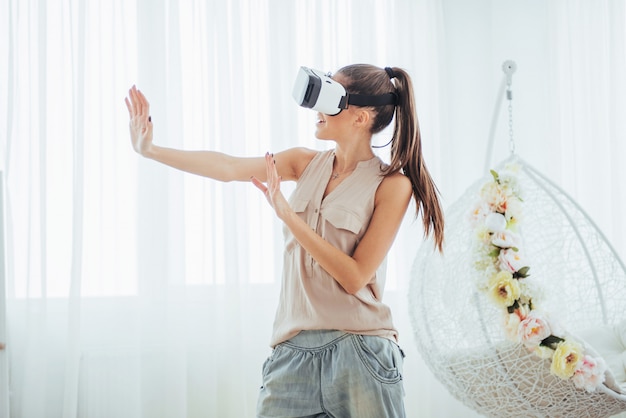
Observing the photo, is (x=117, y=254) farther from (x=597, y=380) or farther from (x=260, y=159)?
(x=597, y=380)

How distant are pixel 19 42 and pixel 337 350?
2.00 metres

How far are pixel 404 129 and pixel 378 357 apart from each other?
1.77ft

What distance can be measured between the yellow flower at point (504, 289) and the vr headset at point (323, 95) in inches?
33.9

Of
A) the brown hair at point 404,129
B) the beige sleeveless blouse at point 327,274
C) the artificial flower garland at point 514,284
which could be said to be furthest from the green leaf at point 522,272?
the beige sleeveless blouse at point 327,274

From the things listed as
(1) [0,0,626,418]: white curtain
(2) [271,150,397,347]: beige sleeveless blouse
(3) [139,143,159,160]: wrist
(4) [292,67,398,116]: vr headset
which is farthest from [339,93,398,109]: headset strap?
(1) [0,0,626,418]: white curtain

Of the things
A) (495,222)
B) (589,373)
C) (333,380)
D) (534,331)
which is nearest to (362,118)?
(333,380)

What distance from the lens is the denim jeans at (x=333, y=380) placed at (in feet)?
5.05

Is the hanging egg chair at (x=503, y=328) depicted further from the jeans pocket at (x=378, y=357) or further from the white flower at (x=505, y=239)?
the jeans pocket at (x=378, y=357)

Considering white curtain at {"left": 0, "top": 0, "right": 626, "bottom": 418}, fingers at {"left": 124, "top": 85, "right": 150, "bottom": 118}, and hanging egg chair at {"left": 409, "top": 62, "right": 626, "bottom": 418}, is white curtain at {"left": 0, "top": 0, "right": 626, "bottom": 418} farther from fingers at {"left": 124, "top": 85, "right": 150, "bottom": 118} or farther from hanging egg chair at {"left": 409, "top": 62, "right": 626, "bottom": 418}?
fingers at {"left": 124, "top": 85, "right": 150, "bottom": 118}

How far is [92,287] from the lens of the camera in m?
2.94

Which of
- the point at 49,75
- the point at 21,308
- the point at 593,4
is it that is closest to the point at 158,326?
the point at 21,308

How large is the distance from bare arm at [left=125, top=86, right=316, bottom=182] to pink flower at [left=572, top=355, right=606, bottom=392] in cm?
107

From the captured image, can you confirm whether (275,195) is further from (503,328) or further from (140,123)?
(503,328)

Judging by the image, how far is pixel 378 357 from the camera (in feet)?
5.16
